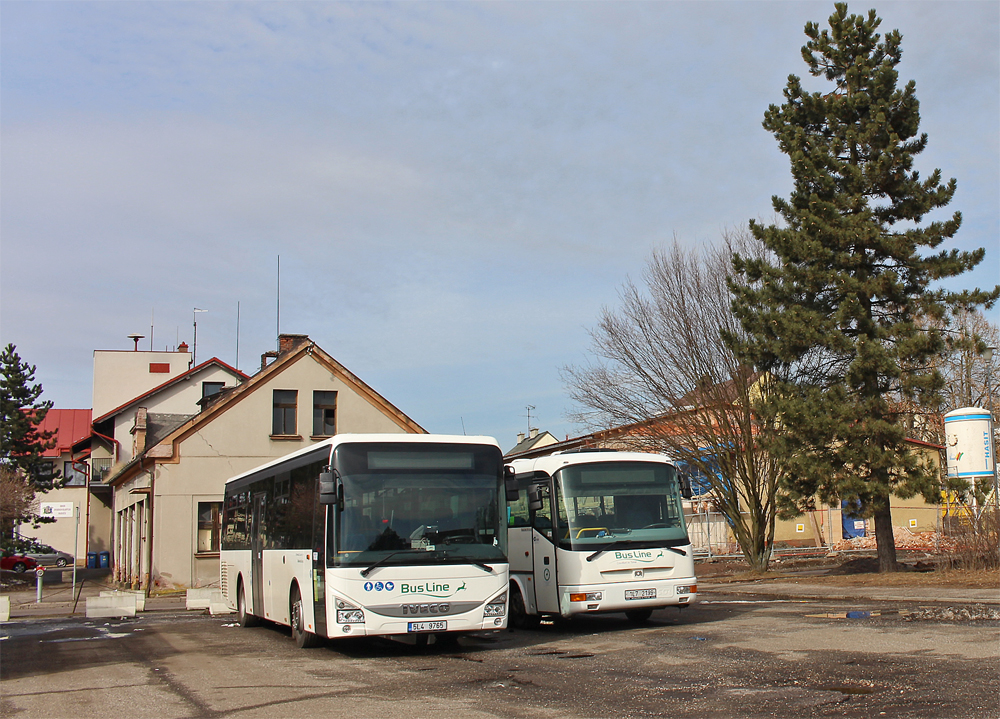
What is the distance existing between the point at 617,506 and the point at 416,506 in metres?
3.80

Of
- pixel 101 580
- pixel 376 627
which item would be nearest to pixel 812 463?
pixel 376 627

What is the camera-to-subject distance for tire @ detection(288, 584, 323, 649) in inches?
532

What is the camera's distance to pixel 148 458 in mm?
33969

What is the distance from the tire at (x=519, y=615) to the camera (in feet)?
51.6

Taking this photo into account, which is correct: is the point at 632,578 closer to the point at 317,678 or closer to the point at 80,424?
the point at 317,678

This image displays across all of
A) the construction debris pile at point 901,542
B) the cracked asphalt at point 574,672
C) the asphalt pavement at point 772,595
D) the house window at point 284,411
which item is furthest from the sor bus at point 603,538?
the house window at point 284,411

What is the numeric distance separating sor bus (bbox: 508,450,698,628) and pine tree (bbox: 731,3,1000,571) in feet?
29.6

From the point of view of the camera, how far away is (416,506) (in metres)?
12.5

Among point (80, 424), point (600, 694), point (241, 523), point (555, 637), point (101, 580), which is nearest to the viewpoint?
point (600, 694)

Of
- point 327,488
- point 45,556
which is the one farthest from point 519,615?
point 45,556

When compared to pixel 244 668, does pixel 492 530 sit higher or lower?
higher

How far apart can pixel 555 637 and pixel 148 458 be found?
23713 millimetres

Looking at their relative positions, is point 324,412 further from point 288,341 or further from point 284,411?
point 288,341

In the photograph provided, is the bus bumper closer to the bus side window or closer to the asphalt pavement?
the bus side window
